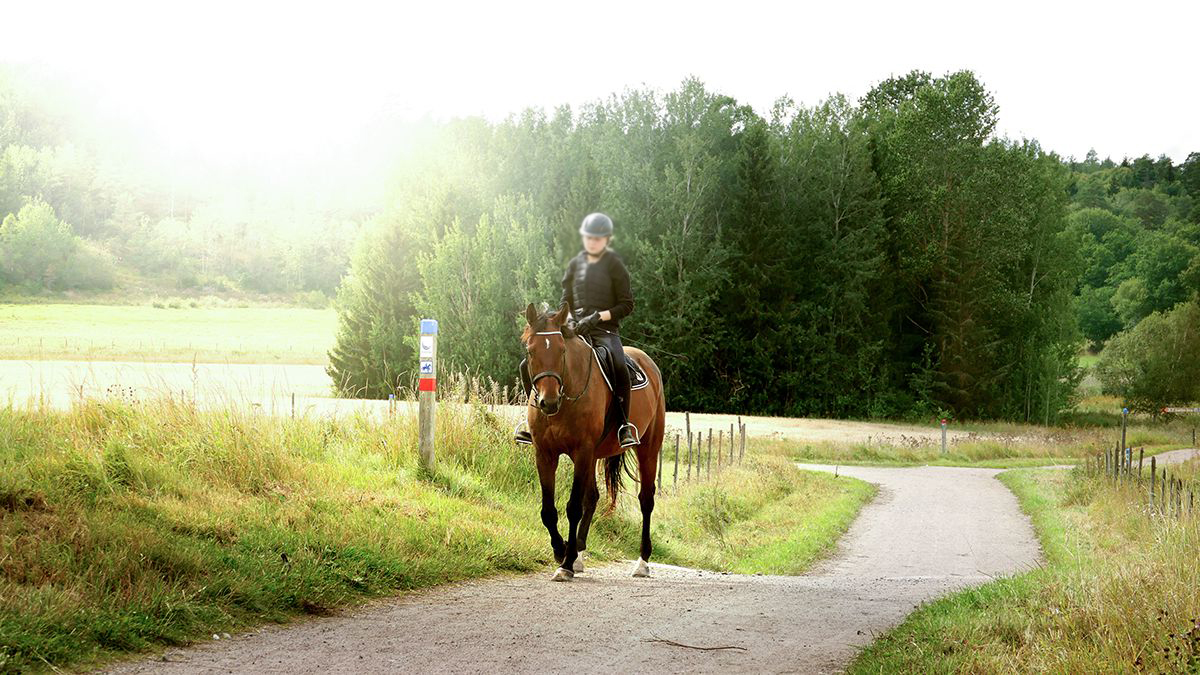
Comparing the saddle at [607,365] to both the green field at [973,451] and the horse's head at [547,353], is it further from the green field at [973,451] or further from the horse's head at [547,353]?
the green field at [973,451]

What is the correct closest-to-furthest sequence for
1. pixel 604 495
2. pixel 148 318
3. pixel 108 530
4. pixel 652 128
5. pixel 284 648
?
pixel 284 648 → pixel 108 530 → pixel 604 495 → pixel 148 318 → pixel 652 128

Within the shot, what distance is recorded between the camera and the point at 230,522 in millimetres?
9469

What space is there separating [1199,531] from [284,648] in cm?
767

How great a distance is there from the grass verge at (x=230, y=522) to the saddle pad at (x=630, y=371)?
6.63 feet

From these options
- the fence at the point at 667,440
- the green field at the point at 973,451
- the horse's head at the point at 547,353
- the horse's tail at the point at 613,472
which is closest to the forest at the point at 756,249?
the green field at the point at 973,451

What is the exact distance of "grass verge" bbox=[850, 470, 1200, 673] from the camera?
6422 millimetres

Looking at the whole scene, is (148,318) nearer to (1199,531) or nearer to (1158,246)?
(1199,531)

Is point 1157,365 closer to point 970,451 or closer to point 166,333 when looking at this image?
point 970,451

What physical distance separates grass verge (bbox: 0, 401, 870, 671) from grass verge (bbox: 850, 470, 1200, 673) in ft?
14.4

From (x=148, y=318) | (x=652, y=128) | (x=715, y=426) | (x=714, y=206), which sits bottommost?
(x=715, y=426)

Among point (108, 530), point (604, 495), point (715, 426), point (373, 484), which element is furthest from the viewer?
point (715, 426)

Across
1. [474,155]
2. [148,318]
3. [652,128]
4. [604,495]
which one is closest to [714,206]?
[652,128]

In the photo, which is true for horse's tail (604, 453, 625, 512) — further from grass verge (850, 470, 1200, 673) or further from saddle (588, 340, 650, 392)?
grass verge (850, 470, 1200, 673)

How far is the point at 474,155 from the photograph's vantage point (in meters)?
61.2
